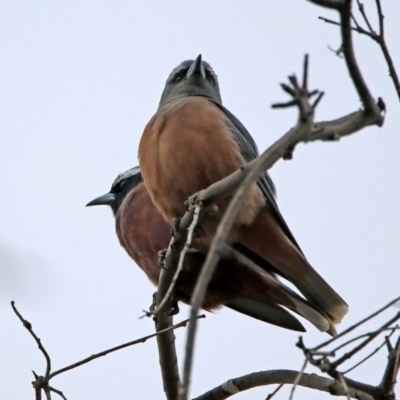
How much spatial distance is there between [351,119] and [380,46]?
628 millimetres

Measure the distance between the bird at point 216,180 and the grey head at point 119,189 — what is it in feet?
5.99

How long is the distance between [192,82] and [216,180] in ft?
5.34

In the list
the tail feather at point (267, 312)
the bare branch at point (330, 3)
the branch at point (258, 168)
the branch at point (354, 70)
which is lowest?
the branch at point (258, 168)

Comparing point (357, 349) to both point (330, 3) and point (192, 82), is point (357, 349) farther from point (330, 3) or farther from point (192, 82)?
point (192, 82)

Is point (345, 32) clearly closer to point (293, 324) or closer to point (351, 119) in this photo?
point (351, 119)

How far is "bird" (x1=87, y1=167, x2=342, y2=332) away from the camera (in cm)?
523

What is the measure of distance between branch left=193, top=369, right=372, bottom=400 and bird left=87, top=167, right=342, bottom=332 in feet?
2.85

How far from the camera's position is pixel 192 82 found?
6.17 m

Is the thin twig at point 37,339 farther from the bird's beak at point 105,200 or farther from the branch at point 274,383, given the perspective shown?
the bird's beak at point 105,200

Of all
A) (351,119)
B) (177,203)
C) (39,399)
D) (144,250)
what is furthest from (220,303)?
(351,119)

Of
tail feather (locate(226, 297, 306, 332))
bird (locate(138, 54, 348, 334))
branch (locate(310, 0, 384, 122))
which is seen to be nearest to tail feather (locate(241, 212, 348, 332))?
bird (locate(138, 54, 348, 334))

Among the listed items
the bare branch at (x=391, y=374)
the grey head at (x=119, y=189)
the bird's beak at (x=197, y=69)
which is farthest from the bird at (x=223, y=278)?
the bare branch at (x=391, y=374)

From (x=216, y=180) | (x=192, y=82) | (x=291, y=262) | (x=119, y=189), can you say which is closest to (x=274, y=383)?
(x=291, y=262)

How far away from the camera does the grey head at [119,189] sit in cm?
714
